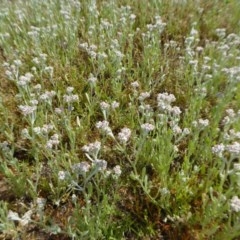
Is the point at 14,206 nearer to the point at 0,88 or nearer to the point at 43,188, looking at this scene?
the point at 43,188

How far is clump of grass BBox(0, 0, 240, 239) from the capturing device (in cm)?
170

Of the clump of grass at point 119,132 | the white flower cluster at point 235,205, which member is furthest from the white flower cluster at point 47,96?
the white flower cluster at point 235,205

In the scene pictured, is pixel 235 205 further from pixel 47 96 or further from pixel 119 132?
pixel 47 96

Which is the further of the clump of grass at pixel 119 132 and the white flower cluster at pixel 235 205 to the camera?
the clump of grass at pixel 119 132

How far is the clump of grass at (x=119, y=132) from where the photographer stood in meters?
1.70

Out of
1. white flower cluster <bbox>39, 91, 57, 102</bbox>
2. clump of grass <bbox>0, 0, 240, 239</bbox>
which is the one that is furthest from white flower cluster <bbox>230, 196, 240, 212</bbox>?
white flower cluster <bbox>39, 91, 57, 102</bbox>

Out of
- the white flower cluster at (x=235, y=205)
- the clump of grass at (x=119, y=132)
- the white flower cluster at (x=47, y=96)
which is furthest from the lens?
the white flower cluster at (x=47, y=96)

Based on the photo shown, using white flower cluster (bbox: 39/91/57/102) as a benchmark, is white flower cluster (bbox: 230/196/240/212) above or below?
below

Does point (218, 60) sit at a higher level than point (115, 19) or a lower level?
lower

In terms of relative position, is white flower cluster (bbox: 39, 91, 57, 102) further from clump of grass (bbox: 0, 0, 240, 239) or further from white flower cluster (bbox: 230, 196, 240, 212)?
white flower cluster (bbox: 230, 196, 240, 212)

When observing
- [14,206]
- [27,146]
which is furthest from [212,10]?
[14,206]

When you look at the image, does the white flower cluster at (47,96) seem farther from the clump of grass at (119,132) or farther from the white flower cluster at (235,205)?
the white flower cluster at (235,205)

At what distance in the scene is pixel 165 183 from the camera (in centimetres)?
182

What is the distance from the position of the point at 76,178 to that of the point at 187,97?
1.14m
